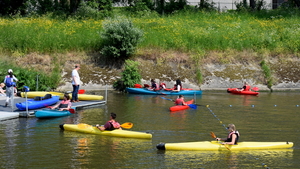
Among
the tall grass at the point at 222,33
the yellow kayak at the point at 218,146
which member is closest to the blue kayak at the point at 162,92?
the tall grass at the point at 222,33

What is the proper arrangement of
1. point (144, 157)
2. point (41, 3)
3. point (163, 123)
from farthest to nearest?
point (41, 3)
point (163, 123)
point (144, 157)

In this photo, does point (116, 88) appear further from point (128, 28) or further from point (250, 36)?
point (250, 36)

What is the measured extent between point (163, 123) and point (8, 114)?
20.9 feet

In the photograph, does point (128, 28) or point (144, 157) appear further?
point (128, 28)

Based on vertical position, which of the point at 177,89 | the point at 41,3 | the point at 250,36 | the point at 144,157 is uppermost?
the point at 41,3

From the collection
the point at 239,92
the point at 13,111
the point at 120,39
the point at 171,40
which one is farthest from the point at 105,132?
the point at 171,40

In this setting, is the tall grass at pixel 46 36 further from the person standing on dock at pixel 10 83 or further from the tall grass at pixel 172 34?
the person standing on dock at pixel 10 83

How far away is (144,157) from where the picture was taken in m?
12.7

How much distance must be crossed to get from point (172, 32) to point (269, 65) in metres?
8.25

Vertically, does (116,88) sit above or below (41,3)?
below

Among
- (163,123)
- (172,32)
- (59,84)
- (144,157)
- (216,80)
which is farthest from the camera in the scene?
(172,32)

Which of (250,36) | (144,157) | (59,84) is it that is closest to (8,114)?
(144,157)

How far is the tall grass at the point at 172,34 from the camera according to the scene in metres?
33.3

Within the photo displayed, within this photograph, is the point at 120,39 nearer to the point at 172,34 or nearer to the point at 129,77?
the point at 129,77
